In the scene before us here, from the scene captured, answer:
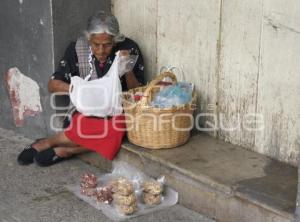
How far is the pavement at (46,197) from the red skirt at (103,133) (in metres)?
0.25

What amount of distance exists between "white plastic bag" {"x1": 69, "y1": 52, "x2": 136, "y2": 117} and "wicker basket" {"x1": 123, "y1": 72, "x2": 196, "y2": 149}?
0.09 m

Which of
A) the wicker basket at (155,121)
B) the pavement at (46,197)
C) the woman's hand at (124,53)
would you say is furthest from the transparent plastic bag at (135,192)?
the woman's hand at (124,53)

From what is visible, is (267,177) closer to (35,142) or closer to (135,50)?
(135,50)

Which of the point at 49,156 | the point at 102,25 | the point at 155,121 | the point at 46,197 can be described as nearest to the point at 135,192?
the point at 155,121

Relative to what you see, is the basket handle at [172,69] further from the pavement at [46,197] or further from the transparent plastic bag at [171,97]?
the pavement at [46,197]

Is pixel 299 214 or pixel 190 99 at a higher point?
pixel 190 99

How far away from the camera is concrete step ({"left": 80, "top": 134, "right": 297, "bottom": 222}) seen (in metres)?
3.48

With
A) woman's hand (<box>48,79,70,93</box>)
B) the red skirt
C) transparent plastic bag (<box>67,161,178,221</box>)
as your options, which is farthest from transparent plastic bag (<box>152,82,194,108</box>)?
woman's hand (<box>48,79,70,93</box>)

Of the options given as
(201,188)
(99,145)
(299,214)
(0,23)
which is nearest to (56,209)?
(99,145)

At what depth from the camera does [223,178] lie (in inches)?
146

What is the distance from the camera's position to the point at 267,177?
373 cm

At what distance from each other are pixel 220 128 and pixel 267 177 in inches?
27.0

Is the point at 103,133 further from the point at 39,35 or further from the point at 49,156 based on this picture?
the point at 39,35

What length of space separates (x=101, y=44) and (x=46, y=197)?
110 cm
